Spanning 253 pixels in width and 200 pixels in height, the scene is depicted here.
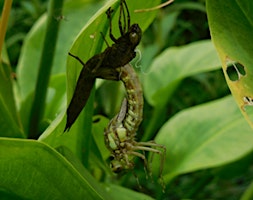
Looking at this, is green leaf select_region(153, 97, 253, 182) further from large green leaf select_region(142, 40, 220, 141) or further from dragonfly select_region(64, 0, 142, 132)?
dragonfly select_region(64, 0, 142, 132)

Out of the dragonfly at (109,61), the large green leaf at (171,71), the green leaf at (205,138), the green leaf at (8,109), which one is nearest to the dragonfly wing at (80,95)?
the dragonfly at (109,61)

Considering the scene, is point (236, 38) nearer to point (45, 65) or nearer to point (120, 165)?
point (120, 165)

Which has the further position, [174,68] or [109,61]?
[174,68]

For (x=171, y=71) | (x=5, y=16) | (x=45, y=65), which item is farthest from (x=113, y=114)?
(x=5, y=16)

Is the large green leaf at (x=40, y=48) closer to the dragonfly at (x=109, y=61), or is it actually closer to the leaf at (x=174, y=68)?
the leaf at (x=174, y=68)

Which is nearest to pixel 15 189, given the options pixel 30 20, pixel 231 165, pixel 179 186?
pixel 231 165
